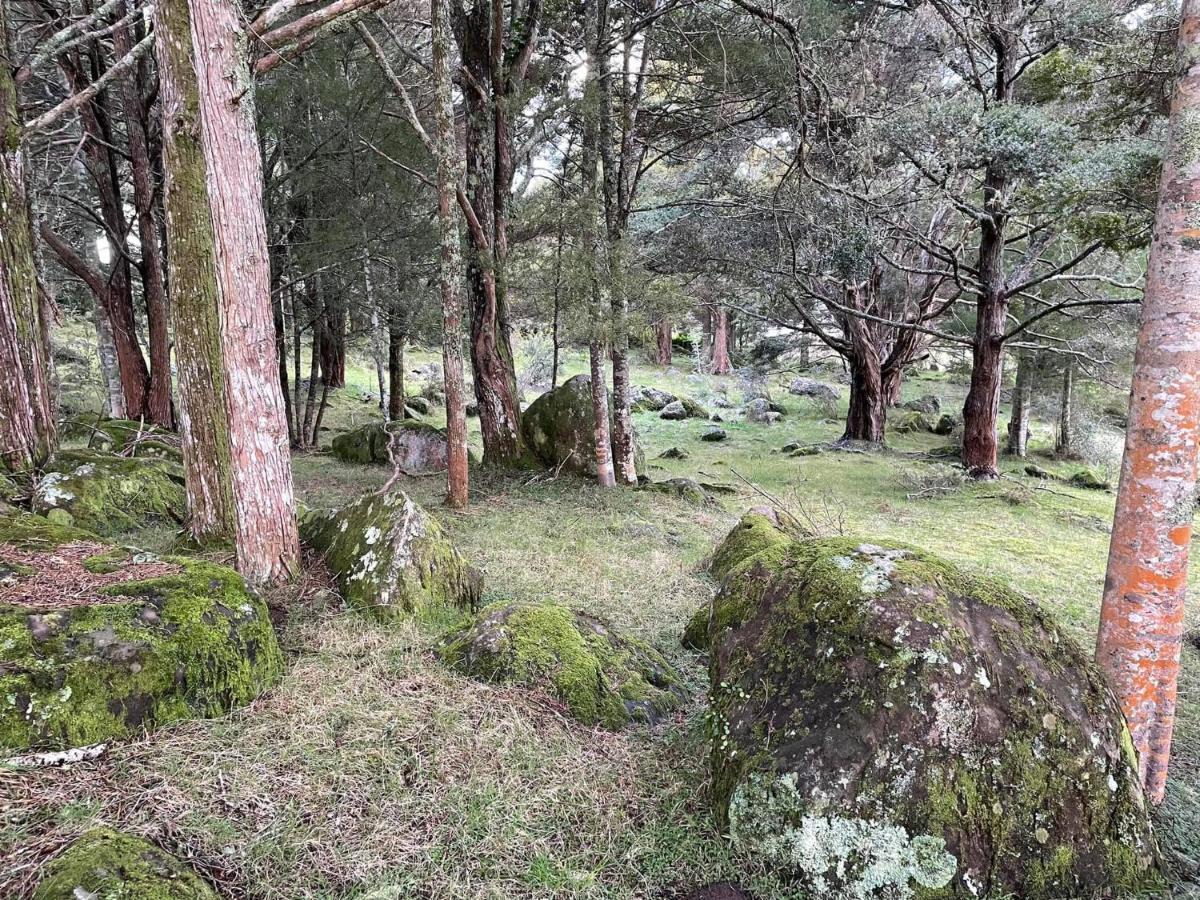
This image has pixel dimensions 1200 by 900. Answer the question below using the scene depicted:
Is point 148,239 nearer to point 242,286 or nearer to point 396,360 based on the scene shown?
point 396,360

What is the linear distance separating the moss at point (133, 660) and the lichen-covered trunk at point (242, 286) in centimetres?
86

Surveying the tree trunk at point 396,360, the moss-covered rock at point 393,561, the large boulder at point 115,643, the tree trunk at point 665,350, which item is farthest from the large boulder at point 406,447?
the tree trunk at point 665,350

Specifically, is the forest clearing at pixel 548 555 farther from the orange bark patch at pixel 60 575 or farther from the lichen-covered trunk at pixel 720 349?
the lichen-covered trunk at pixel 720 349

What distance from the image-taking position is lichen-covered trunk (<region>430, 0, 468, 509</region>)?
6.81m

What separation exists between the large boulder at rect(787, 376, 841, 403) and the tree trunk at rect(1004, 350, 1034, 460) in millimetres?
6322

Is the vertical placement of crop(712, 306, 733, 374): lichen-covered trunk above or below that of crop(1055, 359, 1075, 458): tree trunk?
above

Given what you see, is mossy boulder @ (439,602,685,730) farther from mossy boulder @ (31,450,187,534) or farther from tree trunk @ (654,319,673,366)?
tree trunk @ (654,319,673,366)

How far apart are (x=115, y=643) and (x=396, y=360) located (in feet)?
41.0

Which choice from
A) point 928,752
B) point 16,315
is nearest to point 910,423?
point 928,752

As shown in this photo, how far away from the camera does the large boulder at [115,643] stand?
2.24 meters

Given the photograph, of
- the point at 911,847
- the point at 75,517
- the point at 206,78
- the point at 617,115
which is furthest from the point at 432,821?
the point at 617,115

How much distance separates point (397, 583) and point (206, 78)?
3.24 m

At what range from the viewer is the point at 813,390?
76.9 ft

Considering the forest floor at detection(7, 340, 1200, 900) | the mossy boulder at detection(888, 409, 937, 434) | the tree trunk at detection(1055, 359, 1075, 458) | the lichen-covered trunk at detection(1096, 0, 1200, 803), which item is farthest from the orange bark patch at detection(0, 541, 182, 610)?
the mossy boulder at detection(888, 409, 937, 434)
